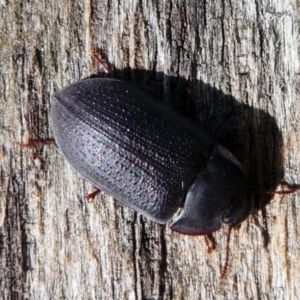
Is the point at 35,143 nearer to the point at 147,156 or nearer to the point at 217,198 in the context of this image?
the point at 147,156

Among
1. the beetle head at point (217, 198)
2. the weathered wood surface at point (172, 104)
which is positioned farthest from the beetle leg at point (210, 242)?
the beetle head at point (217, 198)

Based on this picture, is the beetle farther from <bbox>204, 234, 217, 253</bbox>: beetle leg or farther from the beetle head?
<bbox>204, 234, 217, 253</bbox>: beetle leg

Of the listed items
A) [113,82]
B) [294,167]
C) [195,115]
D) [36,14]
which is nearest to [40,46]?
[36,14]

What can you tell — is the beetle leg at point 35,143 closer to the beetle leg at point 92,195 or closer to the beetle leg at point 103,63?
the beetle leg at point 92,195

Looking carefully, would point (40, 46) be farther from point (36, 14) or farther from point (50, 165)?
point (50, 165)

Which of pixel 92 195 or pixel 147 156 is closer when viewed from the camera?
pixel 147 156

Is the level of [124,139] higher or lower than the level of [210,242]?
higher

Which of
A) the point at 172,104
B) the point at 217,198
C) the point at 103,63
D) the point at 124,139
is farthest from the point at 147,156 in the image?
the point at 103,63
